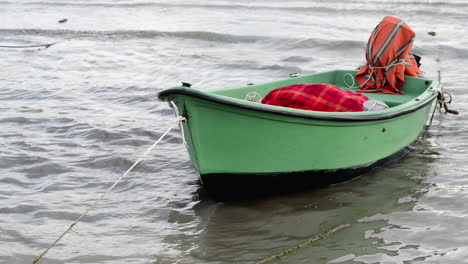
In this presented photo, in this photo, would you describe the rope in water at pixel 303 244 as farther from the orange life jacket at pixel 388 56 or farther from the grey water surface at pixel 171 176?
the orange life jacket at pixel 388 56

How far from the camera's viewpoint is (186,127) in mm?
5402

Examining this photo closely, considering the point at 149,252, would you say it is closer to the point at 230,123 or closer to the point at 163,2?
the point at 230,123

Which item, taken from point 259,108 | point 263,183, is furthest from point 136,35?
point 259,108

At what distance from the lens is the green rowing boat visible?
→ 519cm

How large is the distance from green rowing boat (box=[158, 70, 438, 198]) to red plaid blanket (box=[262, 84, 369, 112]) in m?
0.30

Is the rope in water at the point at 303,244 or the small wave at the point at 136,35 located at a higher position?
the small wave at the point at 136,35

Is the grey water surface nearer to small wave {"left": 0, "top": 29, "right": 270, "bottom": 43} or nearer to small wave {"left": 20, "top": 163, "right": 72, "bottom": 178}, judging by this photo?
small wave {"left": 20, "top": 163, "right": 72, "bottom": 178}

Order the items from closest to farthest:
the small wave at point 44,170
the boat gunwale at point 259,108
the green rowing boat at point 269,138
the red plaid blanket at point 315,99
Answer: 1. the boat gunwale at point 259,108
2. the green rowing boat at point 269,138
3. the red plaid blanket at point 315,99
4. the small wave at point 44,170

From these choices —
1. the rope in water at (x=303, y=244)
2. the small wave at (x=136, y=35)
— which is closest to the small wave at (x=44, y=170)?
the rope in water at (x=303, y=244)

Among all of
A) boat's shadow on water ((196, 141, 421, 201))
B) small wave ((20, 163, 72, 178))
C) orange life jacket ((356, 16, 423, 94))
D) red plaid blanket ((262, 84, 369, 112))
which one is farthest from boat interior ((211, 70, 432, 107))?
small wave ((20, 163, 72, 178))

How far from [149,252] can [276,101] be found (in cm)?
195

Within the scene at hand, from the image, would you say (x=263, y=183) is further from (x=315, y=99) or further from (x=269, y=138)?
(x=315, y=99)

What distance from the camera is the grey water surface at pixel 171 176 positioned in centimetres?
502

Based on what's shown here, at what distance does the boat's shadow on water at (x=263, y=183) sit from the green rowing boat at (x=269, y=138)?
0.01 metres
